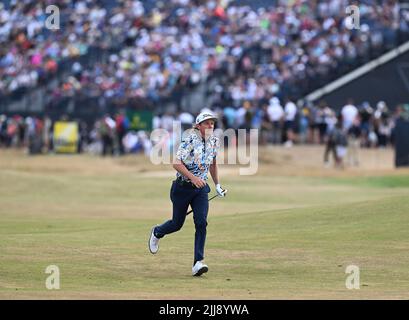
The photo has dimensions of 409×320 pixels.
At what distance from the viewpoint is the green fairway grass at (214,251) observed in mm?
13805

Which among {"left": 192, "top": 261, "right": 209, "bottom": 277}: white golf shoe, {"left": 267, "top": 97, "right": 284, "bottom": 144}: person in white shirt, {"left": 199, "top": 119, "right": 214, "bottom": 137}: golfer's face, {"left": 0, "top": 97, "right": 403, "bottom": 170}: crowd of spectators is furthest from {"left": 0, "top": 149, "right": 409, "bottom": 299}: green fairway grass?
{"left": 267, "top": 97, "right": 284, "bottom": 144}: person in white shirt

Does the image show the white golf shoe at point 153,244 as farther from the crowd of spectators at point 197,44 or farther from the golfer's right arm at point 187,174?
the crowd of spectators at point 197,44

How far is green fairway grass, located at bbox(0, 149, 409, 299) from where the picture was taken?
1380cm

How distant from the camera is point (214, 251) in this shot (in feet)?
56.5

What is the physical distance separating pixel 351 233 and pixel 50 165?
25.0 metres

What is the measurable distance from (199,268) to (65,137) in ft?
109

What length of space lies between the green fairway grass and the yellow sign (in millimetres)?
16909

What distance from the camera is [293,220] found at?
2016 centimetres

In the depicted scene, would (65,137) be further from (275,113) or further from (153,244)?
(153,244)

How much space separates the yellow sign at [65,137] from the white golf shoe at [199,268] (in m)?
32.8

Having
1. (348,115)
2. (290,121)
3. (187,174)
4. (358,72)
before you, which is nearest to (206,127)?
(187,174)

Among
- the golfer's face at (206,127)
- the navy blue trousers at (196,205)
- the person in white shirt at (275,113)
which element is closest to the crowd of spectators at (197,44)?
the person in white shirt at (275,113)
